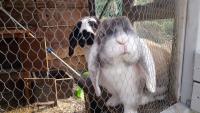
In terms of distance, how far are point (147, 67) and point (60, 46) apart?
1.60 meters

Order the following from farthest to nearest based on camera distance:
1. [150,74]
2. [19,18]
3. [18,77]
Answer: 1. [19,18]
2. [18,77]
3. [150,74]

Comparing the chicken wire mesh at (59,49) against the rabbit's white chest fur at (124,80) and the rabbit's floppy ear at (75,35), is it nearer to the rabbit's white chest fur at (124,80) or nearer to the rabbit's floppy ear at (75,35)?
the rabbit's floppy ear at (75,35)

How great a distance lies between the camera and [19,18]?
2627mm

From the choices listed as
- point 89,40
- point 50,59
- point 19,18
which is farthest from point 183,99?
point 19,18

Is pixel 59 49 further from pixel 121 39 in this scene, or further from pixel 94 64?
pixel 121 39

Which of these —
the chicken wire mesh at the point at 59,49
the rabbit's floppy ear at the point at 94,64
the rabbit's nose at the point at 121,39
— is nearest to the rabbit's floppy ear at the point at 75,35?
the chicken wire mesh at the point at 59,49

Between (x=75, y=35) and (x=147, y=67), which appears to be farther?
(x=75, y=35)

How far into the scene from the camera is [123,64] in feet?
4.62

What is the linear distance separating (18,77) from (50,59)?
46cm

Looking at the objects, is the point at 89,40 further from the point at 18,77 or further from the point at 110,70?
the point at 18,77

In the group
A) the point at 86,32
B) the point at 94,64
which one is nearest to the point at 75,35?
the point at 86,32

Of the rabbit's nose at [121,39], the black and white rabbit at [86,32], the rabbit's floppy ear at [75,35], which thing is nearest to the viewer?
the rabbit's nose at [121,39]

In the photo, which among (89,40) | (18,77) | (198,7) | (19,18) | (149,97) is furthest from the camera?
(19,18)

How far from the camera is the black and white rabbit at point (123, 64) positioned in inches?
52.2
